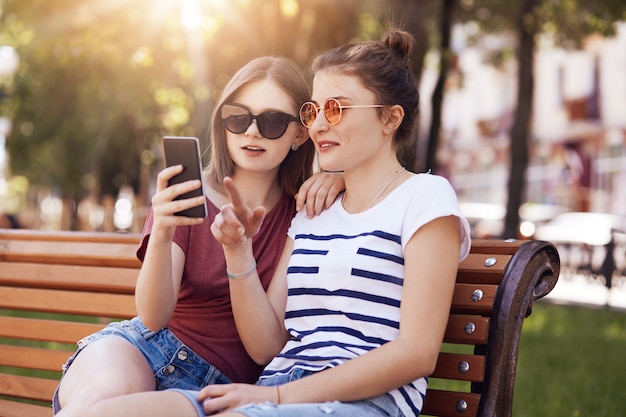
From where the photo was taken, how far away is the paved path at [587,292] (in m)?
14.3

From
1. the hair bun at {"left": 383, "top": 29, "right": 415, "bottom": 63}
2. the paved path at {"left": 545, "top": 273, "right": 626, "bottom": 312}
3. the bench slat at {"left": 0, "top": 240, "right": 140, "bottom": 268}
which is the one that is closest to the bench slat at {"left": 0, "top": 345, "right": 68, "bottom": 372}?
the bench slat at {"left": 0, "top": 240, "right": 140, "bottom": 268}

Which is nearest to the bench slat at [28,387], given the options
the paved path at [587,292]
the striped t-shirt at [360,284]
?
the striped t-shirt at [360,284]

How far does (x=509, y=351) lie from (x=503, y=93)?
36452 mm

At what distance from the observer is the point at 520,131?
14203 millimetres

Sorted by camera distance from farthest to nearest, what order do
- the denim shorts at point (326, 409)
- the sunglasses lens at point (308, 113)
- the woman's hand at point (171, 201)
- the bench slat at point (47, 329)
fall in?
1. the bench slat at point (47, 329)
2. the sunglasses lens at point (308, 113)
3. the woman's hand at point (171, 201)
4. the denim shorts at point (326, 409)

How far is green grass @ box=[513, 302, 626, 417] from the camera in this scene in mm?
5914

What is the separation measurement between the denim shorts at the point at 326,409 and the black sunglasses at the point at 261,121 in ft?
2.90

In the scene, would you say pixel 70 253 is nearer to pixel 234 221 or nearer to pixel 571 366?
pixel 234 221

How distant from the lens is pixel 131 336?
3100 mm

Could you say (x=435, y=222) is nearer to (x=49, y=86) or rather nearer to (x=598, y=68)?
(x=49, y=86)

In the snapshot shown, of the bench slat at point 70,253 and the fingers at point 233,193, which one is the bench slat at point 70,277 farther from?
the fingers at point 233,193

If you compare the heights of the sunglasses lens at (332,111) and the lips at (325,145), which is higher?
the sunglasses lens at (332,111)

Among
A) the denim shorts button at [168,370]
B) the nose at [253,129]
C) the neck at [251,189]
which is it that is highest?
the nose at [253,129]

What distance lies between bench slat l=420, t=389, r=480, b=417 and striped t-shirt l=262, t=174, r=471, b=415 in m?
0.20
